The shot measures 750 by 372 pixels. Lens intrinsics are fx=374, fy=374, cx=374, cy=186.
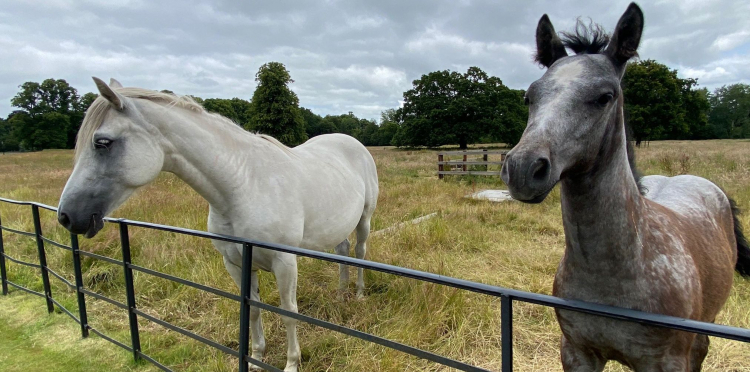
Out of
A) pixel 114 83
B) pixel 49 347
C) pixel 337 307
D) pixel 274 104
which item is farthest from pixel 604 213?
pixel 274 104

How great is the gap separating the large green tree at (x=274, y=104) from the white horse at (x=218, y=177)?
87.4 ft

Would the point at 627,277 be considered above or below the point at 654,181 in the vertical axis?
below

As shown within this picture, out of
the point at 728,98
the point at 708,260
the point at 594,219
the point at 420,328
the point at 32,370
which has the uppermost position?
the point at 728,98

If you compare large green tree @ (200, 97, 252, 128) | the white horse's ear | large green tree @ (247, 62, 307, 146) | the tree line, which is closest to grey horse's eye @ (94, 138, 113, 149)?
the white horse's ear

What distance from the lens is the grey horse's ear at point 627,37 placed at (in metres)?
1.29

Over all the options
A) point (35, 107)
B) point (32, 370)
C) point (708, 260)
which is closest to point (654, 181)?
point (708, 260)

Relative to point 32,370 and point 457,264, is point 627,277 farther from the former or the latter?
point 32,370

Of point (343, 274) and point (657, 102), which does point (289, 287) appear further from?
point (657, 102)

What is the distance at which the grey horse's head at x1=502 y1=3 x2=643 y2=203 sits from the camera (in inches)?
42.9

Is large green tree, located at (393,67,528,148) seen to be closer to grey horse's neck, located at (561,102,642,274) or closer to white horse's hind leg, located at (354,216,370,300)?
white horse's hind leg, located at (354,216,370,300)

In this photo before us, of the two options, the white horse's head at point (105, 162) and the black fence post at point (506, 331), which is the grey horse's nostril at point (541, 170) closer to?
the black fence post at point (506, 331)

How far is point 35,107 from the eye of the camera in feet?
165

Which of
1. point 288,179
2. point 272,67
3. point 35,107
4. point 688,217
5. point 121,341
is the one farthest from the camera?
point 35,107

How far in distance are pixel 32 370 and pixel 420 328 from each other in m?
2.96
